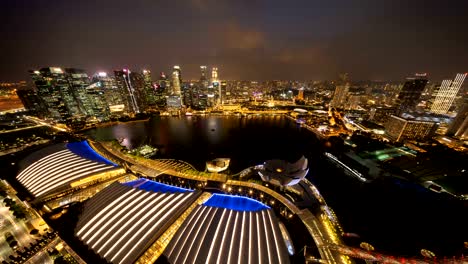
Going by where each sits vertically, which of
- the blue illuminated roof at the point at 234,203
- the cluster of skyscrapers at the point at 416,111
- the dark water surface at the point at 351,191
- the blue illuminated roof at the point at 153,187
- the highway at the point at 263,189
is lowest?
the dark water surface at the point at 351,191

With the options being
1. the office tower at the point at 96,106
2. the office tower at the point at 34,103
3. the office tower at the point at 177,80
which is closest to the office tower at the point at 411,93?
the office tower at the point at 177,80

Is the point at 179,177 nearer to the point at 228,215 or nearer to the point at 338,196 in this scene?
the point at 228,215

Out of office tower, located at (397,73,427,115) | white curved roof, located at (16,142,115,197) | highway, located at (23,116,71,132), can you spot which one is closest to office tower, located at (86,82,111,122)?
highway, located at (23,116,71,132)

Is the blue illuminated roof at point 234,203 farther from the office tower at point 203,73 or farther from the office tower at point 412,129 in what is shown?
the office tower at point 203,73

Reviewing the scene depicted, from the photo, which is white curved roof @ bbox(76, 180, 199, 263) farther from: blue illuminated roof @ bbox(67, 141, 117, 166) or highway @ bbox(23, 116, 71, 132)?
highway @ bbox(23, 116, 71, 132)

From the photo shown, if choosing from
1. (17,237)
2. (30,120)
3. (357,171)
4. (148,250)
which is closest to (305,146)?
(357,171)

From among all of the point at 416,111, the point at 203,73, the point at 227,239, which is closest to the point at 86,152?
the point at 227,239
